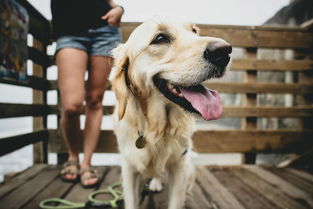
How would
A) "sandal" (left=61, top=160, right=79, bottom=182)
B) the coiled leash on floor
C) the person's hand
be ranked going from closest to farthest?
1. the coiled leash on floor
2. the person's hand
3. "sandal" (left=61, top=160, right=79, bottom=182)

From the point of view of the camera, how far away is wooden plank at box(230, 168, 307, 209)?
1708 mm

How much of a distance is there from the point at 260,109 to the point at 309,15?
4.14 m

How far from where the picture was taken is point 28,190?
187cm

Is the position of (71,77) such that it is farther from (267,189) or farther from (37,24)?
(267,189)

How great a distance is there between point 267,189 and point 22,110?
230 centimetres

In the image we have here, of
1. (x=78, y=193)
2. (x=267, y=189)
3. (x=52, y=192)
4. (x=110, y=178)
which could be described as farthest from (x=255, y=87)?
(x=52, y=192)

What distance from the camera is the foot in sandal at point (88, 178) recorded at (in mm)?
1994

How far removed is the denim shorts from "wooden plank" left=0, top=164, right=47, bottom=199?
3.82 feet

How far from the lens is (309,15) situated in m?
5.47

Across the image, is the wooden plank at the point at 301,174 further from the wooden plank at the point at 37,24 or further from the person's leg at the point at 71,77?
the wooden plank at the point at 37,24

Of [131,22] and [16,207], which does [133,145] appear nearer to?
[16,207]

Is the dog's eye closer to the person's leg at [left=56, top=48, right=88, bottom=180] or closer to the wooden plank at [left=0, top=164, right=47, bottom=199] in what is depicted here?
the person's leg at [left=56, top=48, right=88, bottom=180]

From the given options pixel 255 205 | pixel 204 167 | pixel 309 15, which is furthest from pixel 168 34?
pixel 309 15

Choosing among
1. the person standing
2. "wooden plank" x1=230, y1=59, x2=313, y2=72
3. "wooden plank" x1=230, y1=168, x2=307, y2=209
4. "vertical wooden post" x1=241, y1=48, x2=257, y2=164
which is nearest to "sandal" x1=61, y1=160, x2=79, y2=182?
the person standing
